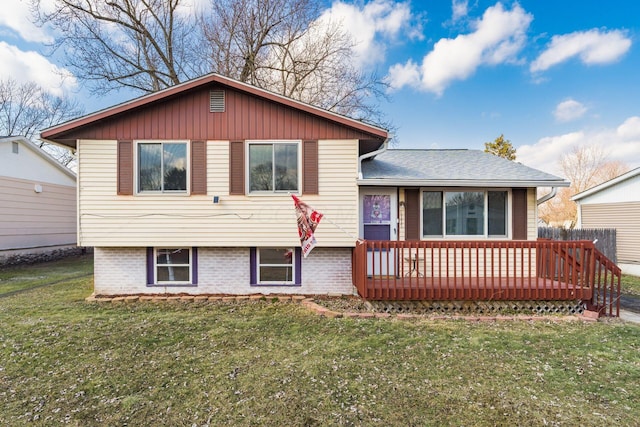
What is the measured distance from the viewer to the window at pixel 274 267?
24.1ft

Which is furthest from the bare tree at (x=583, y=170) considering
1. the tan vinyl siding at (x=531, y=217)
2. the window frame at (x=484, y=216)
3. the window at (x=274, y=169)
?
the window at (x=274, y=169)

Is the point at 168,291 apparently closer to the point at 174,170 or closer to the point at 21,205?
the point at 174,170

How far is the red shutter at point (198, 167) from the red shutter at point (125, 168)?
4.45 feet

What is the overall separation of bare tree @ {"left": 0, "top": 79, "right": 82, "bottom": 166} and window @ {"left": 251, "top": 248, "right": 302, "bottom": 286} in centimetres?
2282

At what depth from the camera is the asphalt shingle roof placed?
23.2 ft

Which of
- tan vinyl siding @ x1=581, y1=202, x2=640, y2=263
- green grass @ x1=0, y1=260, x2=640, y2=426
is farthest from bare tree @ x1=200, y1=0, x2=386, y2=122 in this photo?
green grass @ x1=0, y1=260, x2=640, y2=426

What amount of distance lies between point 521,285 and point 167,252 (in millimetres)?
7731

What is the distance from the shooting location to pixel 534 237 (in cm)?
739

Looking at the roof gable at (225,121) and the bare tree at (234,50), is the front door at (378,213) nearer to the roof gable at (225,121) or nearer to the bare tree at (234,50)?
the roof gable at (225,121)

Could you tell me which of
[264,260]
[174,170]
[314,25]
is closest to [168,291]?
[264,260]

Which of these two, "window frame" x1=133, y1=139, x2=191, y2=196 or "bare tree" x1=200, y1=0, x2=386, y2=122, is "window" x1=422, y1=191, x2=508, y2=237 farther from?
"bare tree" x1=200, y1=0, x2=386, y2=122

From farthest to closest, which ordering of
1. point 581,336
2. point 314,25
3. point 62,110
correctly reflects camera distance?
point 62,110 → point 314,25 → point 581,336

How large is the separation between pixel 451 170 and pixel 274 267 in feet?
16.8

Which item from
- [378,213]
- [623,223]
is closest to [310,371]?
[378,213]
